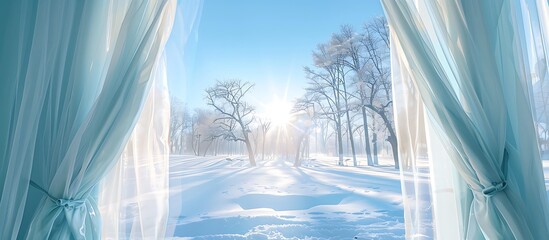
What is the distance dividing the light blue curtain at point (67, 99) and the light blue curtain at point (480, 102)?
96 centimetres

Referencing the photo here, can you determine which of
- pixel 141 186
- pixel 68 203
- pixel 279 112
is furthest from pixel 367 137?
pixel 68 203

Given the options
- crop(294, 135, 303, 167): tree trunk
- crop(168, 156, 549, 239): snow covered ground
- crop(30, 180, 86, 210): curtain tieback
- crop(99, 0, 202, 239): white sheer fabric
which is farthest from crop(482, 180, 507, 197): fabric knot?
crop(30, 180, 86, 210): curtain tieback

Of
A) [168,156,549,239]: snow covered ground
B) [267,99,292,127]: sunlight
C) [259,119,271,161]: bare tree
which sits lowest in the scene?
[168,156,549,239]: snow covered ground

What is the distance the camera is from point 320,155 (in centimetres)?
132

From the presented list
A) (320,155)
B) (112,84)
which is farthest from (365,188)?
(112,84)

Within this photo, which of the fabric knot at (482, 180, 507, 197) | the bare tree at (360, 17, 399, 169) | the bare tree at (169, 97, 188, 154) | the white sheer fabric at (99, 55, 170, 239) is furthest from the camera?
the bare tree at (360, 17, 399, 169)

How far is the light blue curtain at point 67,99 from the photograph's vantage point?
98 cm

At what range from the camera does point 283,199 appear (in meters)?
1.27

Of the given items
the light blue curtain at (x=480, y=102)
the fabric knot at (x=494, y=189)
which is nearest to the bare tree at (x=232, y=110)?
the light blue curtain at (x=480, y=102)

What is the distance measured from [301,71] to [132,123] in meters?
0.76

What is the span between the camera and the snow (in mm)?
1202

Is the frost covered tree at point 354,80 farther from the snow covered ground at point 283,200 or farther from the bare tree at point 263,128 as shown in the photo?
the bare tree at point 263,128

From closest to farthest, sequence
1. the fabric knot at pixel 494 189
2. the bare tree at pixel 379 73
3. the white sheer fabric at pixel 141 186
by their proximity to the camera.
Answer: the fabric knot at pixel 494 189, the white sheer fabric at pixel 141 186, the bare tree at pixel 379 73

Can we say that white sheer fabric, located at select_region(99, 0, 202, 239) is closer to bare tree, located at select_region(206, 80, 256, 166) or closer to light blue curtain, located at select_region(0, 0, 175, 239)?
light blue curtain, located at select_region(0, 0, 175, 239)
